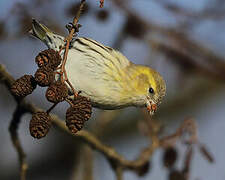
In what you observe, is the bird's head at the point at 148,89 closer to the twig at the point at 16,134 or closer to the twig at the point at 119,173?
the twig at the point at 119,173

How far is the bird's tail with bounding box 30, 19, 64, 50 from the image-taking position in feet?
6.11

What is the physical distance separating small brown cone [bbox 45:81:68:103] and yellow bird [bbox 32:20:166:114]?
59 cm

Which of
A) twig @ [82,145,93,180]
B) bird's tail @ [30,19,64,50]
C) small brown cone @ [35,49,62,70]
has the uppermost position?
bird's tail @ [30,19,64,50]

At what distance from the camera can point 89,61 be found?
194 centimetres

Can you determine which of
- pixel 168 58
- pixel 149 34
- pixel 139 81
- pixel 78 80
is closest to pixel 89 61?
pixel 78 80

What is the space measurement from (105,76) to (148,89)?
0.28 m

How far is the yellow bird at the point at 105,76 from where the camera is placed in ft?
6.11

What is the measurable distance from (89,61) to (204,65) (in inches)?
60.4

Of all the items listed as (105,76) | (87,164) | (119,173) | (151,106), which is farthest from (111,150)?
(105,76)

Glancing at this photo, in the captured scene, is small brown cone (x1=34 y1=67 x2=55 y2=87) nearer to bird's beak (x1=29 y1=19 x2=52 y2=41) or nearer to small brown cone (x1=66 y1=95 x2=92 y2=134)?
small brown cone (x1=66 y1=95 x2=92 y2=134)

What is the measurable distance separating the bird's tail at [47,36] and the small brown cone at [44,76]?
0.67m

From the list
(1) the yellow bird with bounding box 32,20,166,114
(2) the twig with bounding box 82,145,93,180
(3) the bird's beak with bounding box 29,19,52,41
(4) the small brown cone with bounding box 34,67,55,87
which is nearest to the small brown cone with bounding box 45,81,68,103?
(4) the small brown cone with bounding box 34,67,55,87

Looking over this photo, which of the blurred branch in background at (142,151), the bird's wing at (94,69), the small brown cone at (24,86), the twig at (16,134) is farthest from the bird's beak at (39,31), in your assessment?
the small brown cone at (24,86)

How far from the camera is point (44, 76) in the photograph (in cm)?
121
